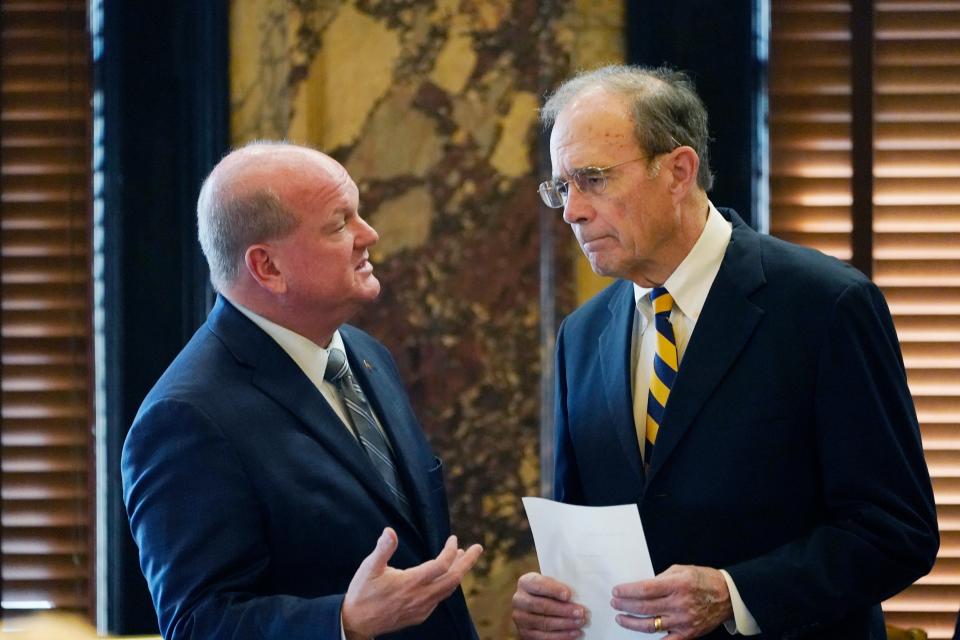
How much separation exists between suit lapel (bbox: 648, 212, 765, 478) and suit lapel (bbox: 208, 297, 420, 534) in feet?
1.70

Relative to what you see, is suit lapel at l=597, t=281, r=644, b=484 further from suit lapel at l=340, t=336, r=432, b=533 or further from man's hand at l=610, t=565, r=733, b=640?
suit lapel at l=340, t=336, r=432, b=533

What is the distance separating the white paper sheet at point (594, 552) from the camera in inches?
76.5

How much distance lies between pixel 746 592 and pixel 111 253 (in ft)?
6.54

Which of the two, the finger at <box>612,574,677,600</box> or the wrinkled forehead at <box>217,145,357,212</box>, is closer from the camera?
the finger at <box>612,574,677,600</box>

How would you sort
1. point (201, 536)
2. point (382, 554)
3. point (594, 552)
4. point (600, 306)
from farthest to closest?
point (600, 306) < point (594, 552) < point (201, 536) < point (382, 554)

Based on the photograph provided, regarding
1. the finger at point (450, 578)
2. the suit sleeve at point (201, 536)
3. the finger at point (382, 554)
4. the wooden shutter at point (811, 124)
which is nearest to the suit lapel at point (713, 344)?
the finger at point (450, 578)

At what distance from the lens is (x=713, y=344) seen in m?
2.13

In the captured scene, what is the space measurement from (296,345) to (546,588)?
65 centimetres

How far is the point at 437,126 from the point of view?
10.1 feet

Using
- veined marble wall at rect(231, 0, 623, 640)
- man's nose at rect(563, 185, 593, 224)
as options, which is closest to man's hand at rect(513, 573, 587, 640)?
man's nose at rect(563, 185, 593, 224)

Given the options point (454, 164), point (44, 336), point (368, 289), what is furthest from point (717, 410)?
point (44, 336)

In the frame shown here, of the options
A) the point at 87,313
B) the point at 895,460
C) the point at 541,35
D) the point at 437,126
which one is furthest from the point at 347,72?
the point at 895,460

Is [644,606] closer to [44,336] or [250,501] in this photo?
[250,501]

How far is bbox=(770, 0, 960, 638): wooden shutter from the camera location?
3.26 metres
